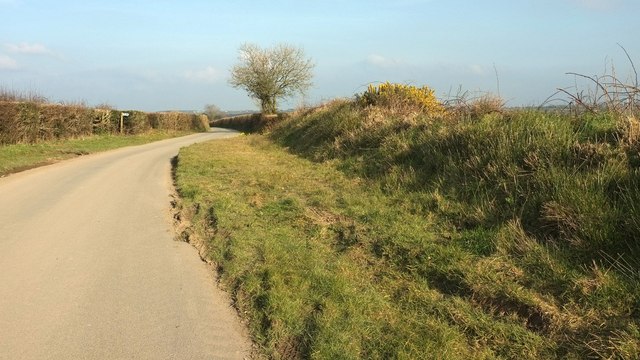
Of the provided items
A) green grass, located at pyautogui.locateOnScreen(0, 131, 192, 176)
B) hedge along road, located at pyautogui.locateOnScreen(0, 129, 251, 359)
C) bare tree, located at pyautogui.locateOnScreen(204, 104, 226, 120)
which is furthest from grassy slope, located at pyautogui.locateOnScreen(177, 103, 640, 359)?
bare tree, located at pyautogui.locateOnScreen(204, 104, 226, 120)

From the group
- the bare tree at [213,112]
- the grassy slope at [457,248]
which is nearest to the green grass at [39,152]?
the grassy slope at [457,248]

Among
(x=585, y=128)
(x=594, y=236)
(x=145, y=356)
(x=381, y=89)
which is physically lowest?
(x=145, y=356)

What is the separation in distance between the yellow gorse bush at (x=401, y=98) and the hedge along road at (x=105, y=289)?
8989 millimetres

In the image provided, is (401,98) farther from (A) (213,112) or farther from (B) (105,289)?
(A) (213,112)

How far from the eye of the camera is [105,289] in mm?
5324

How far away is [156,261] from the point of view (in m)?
6.32

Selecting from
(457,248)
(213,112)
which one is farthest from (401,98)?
(213,112)

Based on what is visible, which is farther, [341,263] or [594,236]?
[341,263]

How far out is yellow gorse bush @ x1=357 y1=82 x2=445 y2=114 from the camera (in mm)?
16219

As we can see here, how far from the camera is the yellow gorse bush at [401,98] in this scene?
16219 millimetres

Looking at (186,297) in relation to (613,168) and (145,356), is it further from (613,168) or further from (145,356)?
(613,168)

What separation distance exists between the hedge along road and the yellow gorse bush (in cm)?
899

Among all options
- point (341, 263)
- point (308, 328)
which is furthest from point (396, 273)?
point (308, 328)

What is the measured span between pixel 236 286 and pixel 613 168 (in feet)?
14.7
